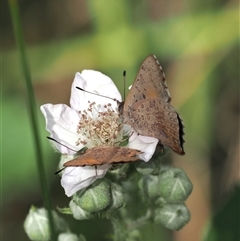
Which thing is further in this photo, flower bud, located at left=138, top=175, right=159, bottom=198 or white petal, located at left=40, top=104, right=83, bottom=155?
flower bud, located at left=138, top=175, right=159, bottom=198

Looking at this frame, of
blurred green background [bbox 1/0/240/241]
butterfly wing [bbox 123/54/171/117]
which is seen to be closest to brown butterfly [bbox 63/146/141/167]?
butterfly wing [bbox 123/54/171/117]

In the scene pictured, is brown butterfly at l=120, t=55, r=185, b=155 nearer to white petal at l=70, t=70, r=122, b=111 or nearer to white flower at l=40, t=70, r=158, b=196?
white flower at l=40, t=70, r=158, b=196

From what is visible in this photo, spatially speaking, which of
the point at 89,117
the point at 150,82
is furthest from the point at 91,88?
the point at 150,82

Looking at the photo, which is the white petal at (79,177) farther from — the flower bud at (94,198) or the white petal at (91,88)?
the white petal at (91,88)

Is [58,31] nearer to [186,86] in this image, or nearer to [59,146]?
[186,86]

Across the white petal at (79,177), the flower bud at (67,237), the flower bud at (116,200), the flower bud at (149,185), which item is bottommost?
Answer: the flower bud at (67,237)

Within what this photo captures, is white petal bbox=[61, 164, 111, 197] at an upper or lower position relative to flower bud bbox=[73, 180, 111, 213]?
upper

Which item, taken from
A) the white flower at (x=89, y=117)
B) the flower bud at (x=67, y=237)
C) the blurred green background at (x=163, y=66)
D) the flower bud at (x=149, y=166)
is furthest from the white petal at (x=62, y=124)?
the blurred green background at (x=163, y=66)
